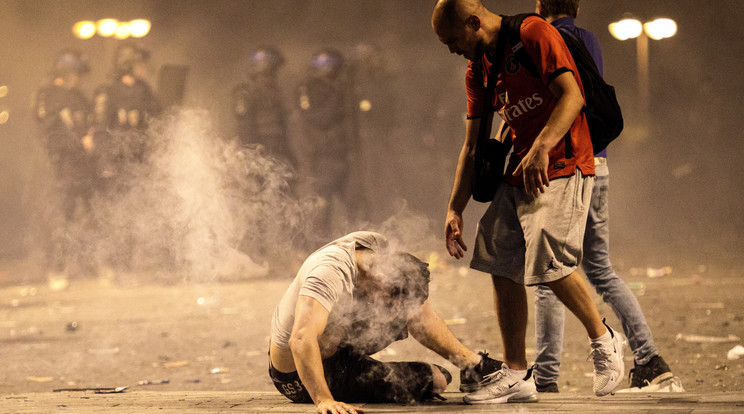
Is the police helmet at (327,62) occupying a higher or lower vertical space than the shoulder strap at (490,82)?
higher

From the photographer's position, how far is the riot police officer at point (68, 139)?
A: 10.7m

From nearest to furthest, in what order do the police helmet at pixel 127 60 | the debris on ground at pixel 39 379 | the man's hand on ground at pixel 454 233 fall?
the man's hand on ground at pixel 454 233 < the debris on ground at pixel 39 379 < the police helmet at pixel 127 60

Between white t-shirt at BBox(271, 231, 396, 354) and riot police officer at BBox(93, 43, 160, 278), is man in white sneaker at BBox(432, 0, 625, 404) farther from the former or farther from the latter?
riot police officer at BBox(93, 43, 160, 278)

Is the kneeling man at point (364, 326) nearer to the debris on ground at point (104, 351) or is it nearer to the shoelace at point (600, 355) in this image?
the shoelace at point (600, 355)

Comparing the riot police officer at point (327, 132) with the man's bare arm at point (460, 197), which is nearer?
the man's bare arm at point (460, 197)

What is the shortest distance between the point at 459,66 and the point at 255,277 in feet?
21.6

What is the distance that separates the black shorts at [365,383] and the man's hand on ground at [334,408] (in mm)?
386

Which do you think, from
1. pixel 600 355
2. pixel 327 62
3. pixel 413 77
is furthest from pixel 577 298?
pixel 413 77

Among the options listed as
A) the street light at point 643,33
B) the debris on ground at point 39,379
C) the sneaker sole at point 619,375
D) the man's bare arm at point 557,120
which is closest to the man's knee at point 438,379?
the sneaker sole at point 619,375

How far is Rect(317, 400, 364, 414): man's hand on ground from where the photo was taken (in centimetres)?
262

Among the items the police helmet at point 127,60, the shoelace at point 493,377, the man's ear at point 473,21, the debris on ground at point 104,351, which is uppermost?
the police helmet at point 127,60

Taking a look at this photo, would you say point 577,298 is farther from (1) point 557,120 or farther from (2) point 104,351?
(2) point 104,351

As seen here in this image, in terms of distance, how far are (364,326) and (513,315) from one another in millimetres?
599

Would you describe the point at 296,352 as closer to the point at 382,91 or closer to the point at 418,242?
the point at 418,242
